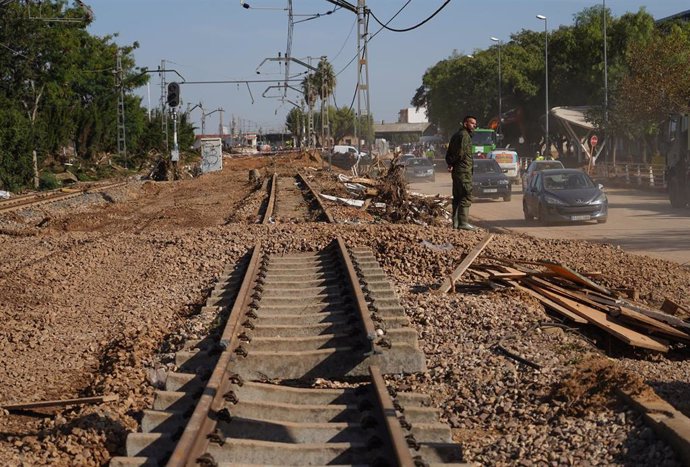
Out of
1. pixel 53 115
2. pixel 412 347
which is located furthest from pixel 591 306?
pixel 53 115

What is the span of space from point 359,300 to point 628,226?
17.3 m

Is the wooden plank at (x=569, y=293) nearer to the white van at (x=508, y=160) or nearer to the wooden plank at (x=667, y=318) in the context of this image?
the wooden plank at (x=667, y=318)

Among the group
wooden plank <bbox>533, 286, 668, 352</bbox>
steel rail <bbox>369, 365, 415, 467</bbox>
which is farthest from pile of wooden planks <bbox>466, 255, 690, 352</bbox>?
steel rail <bbox>369, 365, 415, 467</bbox>

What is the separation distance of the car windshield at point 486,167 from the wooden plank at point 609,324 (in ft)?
93.5

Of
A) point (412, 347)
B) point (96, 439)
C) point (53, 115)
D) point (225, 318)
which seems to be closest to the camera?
point (96, 439)

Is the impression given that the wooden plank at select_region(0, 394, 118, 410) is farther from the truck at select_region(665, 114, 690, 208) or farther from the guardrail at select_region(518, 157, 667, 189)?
the guardrail at select_region(518, 157, 667, 189)

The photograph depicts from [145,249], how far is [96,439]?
8.67m

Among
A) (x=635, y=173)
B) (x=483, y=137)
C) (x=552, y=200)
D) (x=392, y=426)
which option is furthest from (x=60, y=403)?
(x=483, y=137)

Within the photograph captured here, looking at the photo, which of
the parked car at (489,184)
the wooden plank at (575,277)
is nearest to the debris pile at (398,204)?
the wooden plank at (575,277)

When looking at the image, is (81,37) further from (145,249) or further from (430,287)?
(430,287)

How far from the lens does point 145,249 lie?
47.9 feet

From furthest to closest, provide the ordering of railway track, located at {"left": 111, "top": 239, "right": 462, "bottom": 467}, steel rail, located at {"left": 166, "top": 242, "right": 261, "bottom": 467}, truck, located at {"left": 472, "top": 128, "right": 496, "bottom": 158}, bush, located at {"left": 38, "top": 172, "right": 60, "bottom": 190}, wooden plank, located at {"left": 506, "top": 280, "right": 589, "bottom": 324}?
truck, located at {"left": 472, "top": 128, "right": 496, "bottom": 158} < bush, located at {"left": 38, "top": 172, "right": 60, "bottom": 190} < wooden plank, located at {"left": 506, "top": 280, "right": 589, "bottom": 324} < railway track, located at {"left": 111, "top": 239, "right": 462, "bottom": 467} < steel rail, located at {"left": 166, "top": 242, "right": 261, "bottom": 467}

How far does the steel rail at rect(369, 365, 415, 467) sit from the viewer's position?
501 cm

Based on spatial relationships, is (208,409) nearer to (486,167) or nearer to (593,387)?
(593,387)
